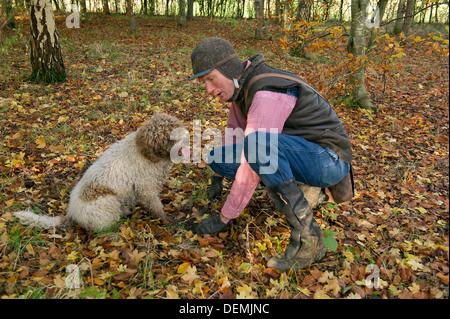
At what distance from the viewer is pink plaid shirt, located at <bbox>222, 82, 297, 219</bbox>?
247 centimetres

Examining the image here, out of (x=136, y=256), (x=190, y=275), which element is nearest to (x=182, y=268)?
(x=190, y=275)

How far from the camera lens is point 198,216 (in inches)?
139

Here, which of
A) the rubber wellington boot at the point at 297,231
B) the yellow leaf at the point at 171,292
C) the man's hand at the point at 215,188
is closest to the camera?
the yellow leaf at the point at 171,292

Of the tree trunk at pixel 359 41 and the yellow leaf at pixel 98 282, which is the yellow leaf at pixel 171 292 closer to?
the yellow leaf at pixel 98 282

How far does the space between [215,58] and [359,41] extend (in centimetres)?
542

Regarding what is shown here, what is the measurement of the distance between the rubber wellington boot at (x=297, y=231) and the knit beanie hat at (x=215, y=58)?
1200 mm

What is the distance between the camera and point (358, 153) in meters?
4.95

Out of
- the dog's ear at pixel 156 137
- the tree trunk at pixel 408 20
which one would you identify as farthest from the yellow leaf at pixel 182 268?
the tree trunk at pixel 408 20

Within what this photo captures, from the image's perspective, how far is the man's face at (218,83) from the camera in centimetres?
267

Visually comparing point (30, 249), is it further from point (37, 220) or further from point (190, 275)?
point (190, 275)

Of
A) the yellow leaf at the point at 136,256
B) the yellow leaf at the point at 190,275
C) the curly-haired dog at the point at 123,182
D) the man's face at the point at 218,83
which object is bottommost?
the yellow leaf at the point at 190,275

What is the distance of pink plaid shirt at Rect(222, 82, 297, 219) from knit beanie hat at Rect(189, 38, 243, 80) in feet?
1.31

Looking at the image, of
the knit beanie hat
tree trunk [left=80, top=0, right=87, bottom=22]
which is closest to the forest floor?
the knit beanie hat
